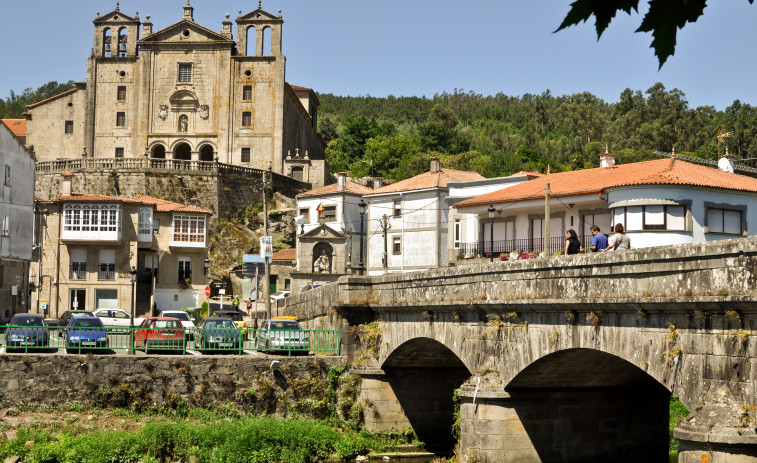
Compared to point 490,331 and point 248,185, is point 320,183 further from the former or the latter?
point 490,331

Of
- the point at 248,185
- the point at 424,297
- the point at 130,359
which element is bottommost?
the point at 130,359

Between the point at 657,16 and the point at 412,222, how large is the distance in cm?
7099

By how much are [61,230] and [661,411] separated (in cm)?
5032

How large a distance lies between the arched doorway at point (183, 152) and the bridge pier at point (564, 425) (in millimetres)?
77418

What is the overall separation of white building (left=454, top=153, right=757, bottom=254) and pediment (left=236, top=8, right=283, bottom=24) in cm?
5405

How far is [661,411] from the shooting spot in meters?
24.6

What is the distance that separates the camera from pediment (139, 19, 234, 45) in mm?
93875

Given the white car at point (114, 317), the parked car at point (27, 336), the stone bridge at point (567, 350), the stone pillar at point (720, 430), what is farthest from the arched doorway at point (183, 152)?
the stone pillar at point (720, 430)

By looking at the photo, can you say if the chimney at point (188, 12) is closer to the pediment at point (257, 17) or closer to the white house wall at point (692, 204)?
the pediment at point (257, 17)

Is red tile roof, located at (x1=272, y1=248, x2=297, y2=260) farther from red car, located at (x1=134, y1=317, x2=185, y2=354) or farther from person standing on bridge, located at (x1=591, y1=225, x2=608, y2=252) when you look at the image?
person standing on bridge, located at (x1=591, y1=225, x2=608, y2=252)

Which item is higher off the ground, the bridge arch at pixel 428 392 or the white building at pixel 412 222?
the white building at pixel 412 222

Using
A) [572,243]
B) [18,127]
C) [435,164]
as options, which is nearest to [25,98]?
[18,127]

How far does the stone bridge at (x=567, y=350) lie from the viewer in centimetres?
1421

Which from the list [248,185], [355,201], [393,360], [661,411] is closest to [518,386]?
[661,411]
